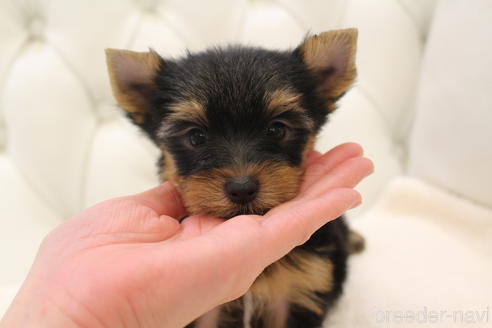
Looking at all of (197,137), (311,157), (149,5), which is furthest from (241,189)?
(149,5)

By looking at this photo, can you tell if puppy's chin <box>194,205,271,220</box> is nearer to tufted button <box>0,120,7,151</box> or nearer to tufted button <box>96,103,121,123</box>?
tufted button <box>96,103,121,123</box>

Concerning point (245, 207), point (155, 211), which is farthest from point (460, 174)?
point (155, 211)

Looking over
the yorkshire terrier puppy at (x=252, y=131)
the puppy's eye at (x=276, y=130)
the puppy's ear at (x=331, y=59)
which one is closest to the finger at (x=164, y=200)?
the yorkshire terrier puppy at (x=252, y=131)

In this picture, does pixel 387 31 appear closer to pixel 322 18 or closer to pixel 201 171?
pixel 322 18

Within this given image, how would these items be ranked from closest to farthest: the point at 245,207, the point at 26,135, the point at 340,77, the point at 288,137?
the point at 245,207 < the point at 288,137 < the point at 340,77 < the point at 26,135

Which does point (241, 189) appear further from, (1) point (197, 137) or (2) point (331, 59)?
(2) point (331, 59)

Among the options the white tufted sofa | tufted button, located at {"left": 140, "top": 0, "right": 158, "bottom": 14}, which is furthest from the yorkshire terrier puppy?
tufted button, located at {"left": 140, "top": 0, "right": 158, "bottom": 14}
